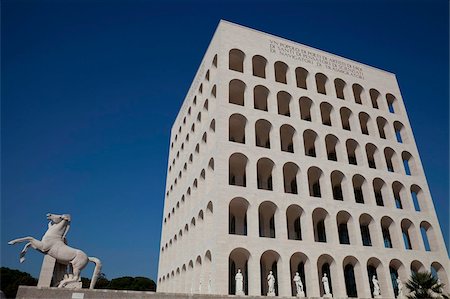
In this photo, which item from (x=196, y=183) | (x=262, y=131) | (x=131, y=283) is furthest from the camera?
(x=131, y=283)

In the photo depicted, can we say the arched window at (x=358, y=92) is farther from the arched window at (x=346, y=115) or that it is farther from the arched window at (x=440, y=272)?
the arched window at (x=440, y=272)

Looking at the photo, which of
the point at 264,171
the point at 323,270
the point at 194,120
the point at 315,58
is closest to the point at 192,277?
the point at 264,171

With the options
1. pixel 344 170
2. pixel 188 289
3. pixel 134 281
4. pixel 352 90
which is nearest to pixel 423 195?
pixel 344 170

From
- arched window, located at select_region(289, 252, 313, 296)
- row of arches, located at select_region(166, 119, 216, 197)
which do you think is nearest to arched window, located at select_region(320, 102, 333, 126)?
row of arches, located at select_region(166, 119, 216, 197)

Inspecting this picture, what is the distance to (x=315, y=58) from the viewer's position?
33.8 metres

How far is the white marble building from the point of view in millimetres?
23766

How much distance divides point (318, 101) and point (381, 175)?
8725 millimetres

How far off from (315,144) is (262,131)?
15.8 ft

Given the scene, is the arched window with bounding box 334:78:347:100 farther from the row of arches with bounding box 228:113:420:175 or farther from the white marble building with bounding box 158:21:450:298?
the row of arches with bounding box 228:113:420:175

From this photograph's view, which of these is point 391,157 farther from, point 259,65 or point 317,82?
point 259,65

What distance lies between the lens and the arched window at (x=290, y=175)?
27309 millimetres

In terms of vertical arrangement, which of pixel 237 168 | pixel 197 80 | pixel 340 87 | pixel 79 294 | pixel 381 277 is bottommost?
pixel 79 294

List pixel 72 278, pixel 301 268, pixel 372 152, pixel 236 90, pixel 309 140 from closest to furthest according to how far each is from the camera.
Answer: pixel 72 278, pixel 301 268, pixel 236 90, pixel 309 140, pixel 372 152

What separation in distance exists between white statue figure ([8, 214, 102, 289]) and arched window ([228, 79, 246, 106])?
18.4 metres
